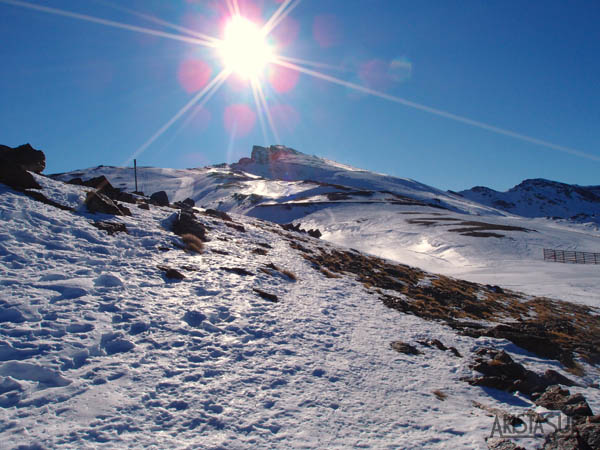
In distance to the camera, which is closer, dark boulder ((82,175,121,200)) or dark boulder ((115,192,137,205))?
dark boulder ((82,175,121,200))

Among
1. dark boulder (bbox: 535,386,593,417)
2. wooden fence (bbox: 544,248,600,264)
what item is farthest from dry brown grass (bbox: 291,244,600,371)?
wooden fence (bbox: 544,248,600,264)

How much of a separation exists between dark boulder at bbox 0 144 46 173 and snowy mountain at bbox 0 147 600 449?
A: 2.60m

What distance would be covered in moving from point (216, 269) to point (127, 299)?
13.7ft

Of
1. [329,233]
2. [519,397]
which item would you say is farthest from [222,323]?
[329,233]

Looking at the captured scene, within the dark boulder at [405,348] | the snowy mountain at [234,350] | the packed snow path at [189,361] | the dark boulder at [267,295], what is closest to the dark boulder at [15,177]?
the snowy mountain at [234,350]

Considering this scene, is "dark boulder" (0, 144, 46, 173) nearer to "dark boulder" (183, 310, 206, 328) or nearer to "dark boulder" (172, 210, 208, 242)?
"dark boulder" (172, 210, 208, 242)

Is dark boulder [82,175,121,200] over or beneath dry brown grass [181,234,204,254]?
over

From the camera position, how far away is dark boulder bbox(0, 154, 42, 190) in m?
12.5

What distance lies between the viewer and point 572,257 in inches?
1613

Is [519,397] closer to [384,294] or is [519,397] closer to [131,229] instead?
[384,294]

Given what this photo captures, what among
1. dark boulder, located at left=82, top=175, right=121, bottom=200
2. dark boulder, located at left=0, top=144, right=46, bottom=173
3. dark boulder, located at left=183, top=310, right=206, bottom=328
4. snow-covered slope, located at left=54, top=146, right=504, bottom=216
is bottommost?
dark boulder, located at left=183, top=310, right=206, bottom=328

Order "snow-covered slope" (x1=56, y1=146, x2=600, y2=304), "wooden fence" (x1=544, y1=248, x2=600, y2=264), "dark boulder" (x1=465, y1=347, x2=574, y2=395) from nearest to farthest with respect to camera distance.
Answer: "dark boulder" (x1=465, y1=347, x2=574, y2=395)
"snow-covered slope" (x1=56, y1=146, x2=600, y2=304)
"wooden fence" (x1=544, y1=248, x2=600, y2=264)

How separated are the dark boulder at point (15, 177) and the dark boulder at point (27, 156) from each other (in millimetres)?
3584

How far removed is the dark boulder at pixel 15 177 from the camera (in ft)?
41.2
